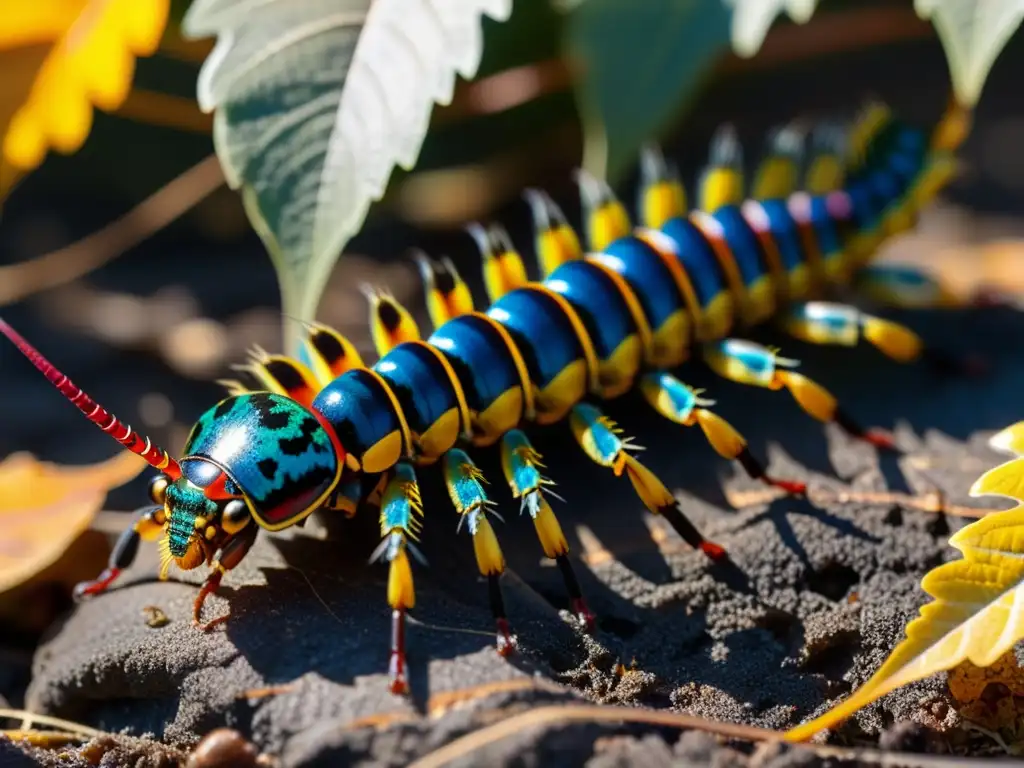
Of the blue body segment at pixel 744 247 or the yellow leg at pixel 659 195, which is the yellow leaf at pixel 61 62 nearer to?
the yellow leg at pixel 659 195

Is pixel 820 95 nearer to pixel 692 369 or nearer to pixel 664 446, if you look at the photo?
pixel 692 369

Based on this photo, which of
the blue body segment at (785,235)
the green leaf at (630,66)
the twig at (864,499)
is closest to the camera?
the twig at (864,499)

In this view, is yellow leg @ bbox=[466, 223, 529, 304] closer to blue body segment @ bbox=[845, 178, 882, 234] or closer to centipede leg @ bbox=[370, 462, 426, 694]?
centipede leg @ bbox=[370, 462, 426, 694]

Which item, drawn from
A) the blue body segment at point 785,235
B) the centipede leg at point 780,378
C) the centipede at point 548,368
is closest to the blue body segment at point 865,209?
the centipede at point 548,368

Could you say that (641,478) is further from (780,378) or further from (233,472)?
(233,472)

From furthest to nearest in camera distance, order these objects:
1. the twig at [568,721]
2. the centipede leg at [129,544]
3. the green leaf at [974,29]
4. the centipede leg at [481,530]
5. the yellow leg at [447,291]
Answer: the yellow leg at [447,291], the green leaf at [974,29], the centipede leg at [129,544], the centipede leg at [481,530], the twig at [568,721]

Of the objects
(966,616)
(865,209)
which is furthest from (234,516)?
(865,209)
